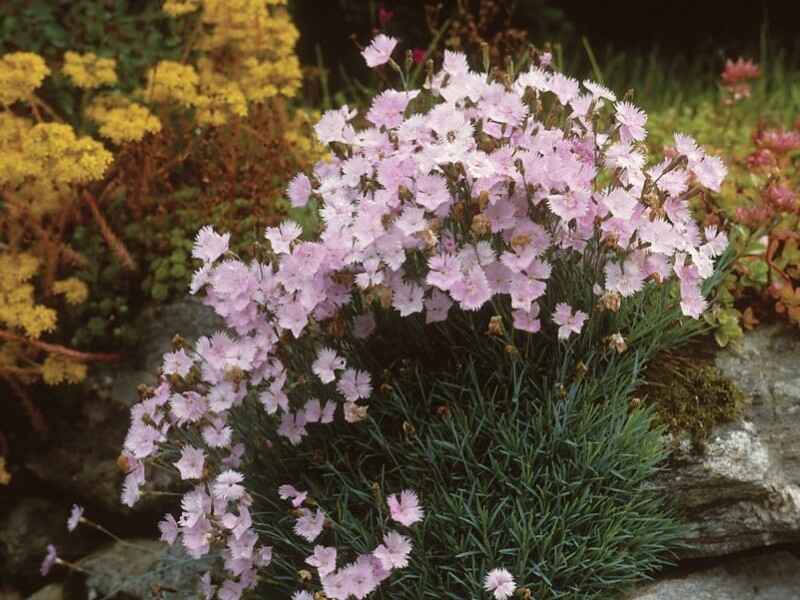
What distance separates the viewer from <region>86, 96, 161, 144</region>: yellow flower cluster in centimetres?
317

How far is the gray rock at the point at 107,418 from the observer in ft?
11.0

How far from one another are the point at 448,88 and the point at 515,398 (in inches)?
28.1

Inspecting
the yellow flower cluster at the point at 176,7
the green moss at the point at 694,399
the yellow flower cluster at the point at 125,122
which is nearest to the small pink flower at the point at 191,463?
the green moss at the point at 694,399

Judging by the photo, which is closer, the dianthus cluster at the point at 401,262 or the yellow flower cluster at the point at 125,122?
the dianthus cluster at the point at 401,262

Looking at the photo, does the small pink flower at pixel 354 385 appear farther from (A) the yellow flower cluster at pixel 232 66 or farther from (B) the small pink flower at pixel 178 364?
(A) the yellow flower cluster at pixel 232 66

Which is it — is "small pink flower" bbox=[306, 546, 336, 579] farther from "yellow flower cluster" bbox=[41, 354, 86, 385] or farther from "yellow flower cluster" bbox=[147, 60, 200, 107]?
"yellow flower cluster" bbox=[147, 60, 200, 107]

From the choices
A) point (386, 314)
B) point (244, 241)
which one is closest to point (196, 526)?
point (386, 314)

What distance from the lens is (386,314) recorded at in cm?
237

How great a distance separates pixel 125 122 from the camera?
3.21m

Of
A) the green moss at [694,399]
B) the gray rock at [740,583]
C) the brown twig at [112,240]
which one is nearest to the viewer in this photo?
the gray rock at [740,583]

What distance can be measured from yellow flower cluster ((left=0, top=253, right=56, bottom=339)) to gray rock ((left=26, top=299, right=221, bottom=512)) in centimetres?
36

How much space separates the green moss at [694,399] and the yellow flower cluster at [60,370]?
67.3 inches

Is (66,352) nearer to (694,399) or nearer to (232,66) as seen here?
(232,66)

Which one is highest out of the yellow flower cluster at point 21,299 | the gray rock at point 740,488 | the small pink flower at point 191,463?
the small pink flower at point 191,463
